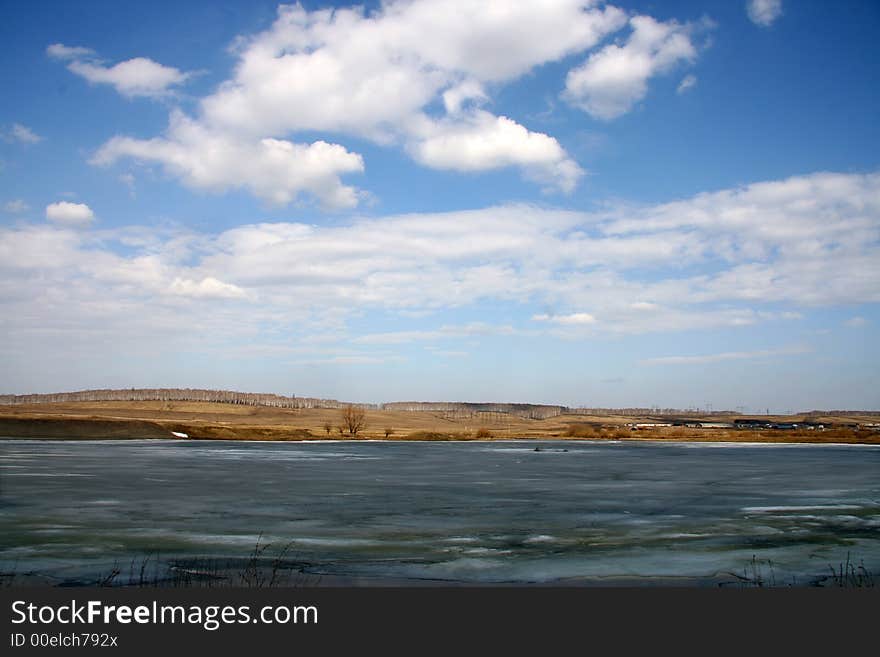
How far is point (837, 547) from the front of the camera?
17062 millimetres

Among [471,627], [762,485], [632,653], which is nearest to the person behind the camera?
[632,653]

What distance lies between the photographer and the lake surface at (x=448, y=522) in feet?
48.9

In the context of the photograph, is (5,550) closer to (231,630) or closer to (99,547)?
(99,547)

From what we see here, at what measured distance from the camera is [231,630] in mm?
9359

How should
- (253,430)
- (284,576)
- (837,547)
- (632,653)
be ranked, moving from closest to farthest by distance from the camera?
(632,653), (284,576), (837,547), (253,430)

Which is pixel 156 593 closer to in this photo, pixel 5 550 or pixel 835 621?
pixel 5 550

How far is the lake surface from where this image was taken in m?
14.9

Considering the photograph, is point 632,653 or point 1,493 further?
point 1,493

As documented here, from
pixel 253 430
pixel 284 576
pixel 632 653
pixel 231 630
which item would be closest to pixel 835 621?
pixel 632 653

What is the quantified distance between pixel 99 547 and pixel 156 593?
6.13 meters

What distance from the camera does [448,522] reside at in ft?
69.5

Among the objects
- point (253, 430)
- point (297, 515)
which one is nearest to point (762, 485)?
point (297, 515)

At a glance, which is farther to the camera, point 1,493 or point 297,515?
point 1,493

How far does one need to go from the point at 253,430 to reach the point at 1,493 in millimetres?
80150
